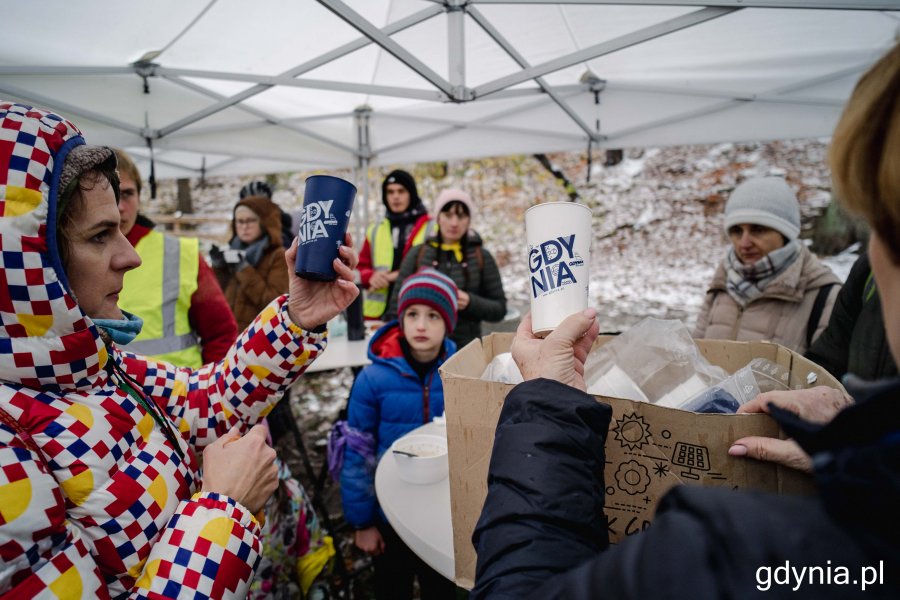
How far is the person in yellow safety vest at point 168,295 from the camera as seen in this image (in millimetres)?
2008

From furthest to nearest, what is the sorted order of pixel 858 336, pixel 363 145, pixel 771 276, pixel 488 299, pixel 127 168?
pixel 363 145 < pixel 488 299 < pixel 771 276 < pixel 127 168 < pixel 858 336

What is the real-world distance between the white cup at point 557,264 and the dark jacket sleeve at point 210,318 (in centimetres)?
180

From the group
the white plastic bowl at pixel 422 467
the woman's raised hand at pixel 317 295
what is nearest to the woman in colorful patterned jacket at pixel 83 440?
the woman's raised hand at pixel 317 295

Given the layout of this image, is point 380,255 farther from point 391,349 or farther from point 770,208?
point 770,208

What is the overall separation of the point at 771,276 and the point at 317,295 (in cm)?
225

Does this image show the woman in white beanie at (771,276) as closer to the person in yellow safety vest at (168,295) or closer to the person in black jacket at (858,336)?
the person in black jacket at (858,336)

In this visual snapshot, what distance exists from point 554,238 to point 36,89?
12.3ft

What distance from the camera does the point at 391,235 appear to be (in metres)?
3.93

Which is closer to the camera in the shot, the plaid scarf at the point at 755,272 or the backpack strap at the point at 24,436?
the backpack strap at the point at 24,436

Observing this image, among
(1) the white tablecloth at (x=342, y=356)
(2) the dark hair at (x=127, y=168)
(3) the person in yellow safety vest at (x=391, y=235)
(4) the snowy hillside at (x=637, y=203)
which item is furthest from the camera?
(4) the snowy hillside at (x=637, y=203)

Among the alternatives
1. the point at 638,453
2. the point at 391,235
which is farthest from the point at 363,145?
the point at 638,453

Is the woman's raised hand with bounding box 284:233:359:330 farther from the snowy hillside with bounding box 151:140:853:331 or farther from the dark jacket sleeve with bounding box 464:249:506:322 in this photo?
the snowy hillside with bounding box 151:140:853:331

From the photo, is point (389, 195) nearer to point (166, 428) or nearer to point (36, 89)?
point (36, 89)

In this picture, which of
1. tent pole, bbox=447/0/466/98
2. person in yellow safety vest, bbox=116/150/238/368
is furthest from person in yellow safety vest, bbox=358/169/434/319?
person in yellow safety vest, bbox=116/150/238/368
